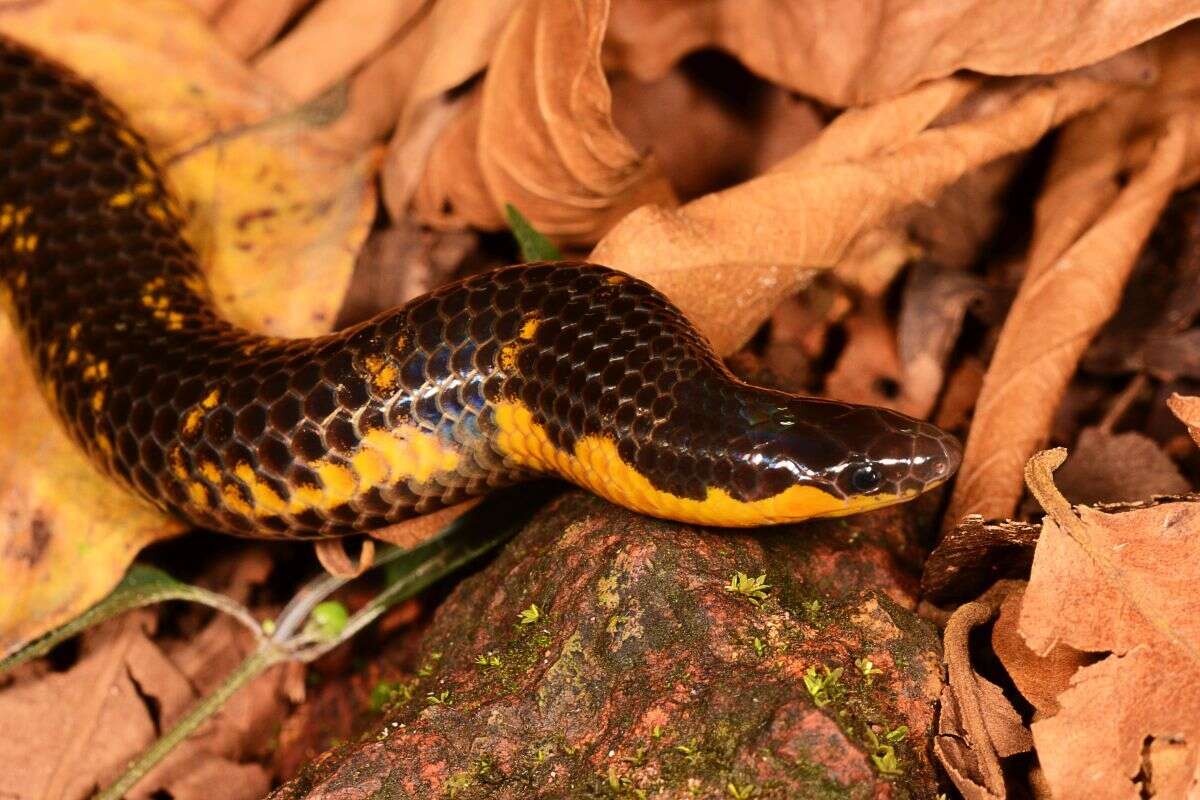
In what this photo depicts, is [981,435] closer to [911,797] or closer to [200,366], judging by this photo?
[911,797]

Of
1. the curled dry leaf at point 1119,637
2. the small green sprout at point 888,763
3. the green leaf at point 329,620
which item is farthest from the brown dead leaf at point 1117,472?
the green leaf at point 329,620

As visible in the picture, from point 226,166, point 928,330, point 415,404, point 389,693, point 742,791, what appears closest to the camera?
point 742,791

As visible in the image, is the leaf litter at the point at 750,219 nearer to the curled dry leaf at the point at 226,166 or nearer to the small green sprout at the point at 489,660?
the curled dry leaf at the point at 226,166

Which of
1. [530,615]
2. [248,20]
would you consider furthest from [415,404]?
[248,20]

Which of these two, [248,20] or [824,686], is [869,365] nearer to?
[824,686]

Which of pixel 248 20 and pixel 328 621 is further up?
pixel 248 20

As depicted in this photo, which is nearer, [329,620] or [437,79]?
[329,620]

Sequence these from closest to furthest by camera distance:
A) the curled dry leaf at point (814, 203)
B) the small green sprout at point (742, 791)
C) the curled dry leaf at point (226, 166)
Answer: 1. the small green sprout at point (742, 791)
2. the curled dry leaf at point (814, 203)
3. the curled dry leaf at point (226, 166)

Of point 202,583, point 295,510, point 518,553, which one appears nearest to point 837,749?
point 518,553
